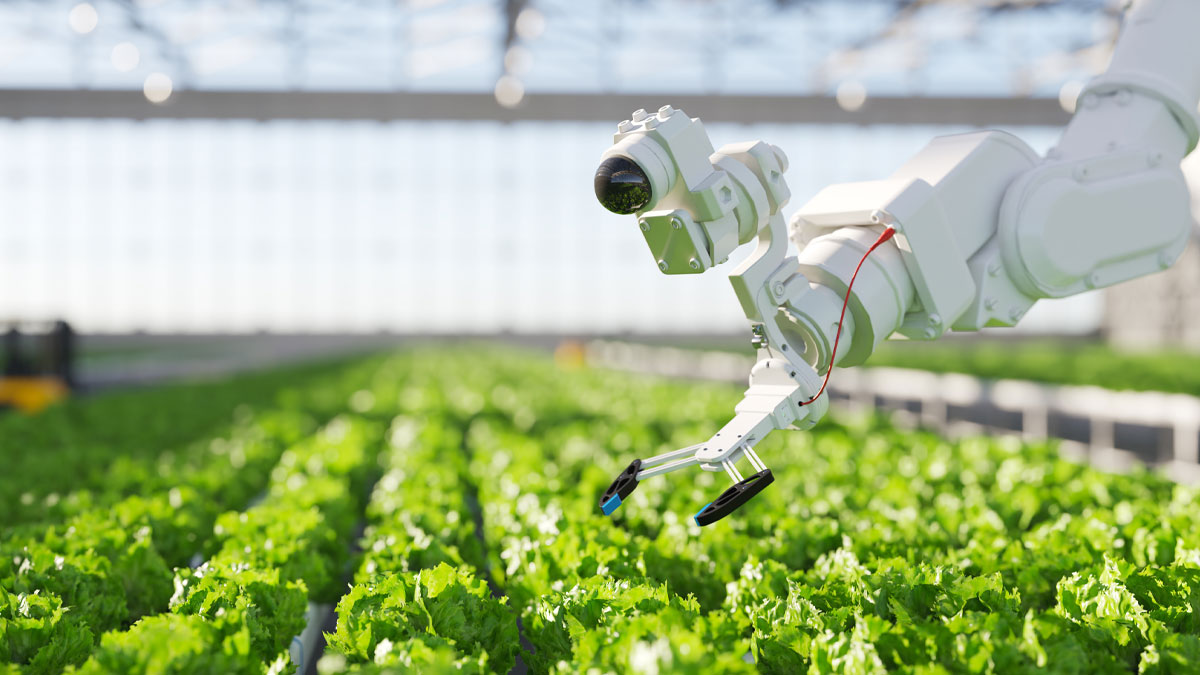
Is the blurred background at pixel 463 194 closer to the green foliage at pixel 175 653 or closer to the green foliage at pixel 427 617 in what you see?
the green foliage at pixel 427 617

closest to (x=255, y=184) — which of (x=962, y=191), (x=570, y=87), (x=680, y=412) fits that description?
(x=570, y=87)

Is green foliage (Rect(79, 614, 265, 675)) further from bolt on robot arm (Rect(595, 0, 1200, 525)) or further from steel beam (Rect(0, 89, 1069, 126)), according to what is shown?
steel beam (Rect(0, 89, 1069, 126))

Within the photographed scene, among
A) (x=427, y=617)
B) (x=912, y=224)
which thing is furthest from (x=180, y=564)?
(x=912, y=224)

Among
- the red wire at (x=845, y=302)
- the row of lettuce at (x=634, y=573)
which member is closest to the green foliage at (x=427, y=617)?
the row of lettuce at (x=634, y=573)

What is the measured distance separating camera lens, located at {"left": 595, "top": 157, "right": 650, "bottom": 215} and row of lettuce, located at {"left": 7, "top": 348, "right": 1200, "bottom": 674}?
102 centimetres

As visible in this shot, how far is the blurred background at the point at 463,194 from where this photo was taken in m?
17.9

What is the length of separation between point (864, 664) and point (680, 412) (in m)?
6.86

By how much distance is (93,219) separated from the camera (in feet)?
116

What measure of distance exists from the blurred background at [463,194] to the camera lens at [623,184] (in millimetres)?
15846

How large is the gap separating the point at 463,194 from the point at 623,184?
3608 centimetres

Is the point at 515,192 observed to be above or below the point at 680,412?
below

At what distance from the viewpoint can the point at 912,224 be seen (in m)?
2.56

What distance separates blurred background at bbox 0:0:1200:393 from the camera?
58.6ft

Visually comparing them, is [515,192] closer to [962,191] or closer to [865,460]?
[865,460]
